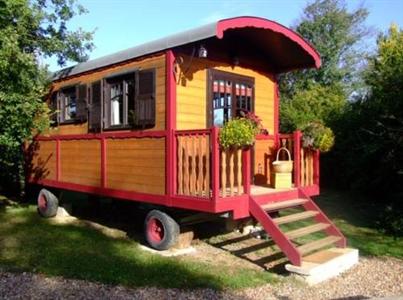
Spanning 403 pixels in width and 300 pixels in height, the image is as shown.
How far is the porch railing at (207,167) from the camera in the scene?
6.29m

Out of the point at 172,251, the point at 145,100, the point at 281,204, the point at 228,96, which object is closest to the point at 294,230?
the point at 281,204

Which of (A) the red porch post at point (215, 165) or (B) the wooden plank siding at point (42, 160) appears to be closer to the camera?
(A) the red porch post at point (215, 165)

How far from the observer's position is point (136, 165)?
7.71m

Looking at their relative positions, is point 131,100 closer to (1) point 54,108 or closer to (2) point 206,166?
(2) point 206,166

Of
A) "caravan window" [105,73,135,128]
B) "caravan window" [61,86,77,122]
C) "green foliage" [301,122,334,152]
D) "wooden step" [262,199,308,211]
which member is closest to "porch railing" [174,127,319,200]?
"wooden step" [262,199,308,211]

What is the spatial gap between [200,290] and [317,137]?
372 cm

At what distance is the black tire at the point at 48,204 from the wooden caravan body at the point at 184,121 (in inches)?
19.0

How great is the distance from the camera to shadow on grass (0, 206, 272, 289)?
5.89 m

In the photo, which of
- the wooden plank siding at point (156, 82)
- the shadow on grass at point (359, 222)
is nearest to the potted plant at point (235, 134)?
the wooden plank siding at point (156, 82)

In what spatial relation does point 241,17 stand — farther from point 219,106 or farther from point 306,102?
point 306,102

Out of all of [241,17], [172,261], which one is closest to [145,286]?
[172,261]

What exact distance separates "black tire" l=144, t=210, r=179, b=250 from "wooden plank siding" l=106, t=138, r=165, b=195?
0.42m

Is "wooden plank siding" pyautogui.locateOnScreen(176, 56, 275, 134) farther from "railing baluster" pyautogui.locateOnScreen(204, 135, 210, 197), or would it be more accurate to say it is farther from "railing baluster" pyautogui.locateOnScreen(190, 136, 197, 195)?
"railing baluster" pyautogui.locateOnScreen(204, 135, 210, 197)

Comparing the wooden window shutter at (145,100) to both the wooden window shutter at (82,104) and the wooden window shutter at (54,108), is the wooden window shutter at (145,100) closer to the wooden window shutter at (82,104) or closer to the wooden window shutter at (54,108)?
the wooden window shutter at (82,104)
